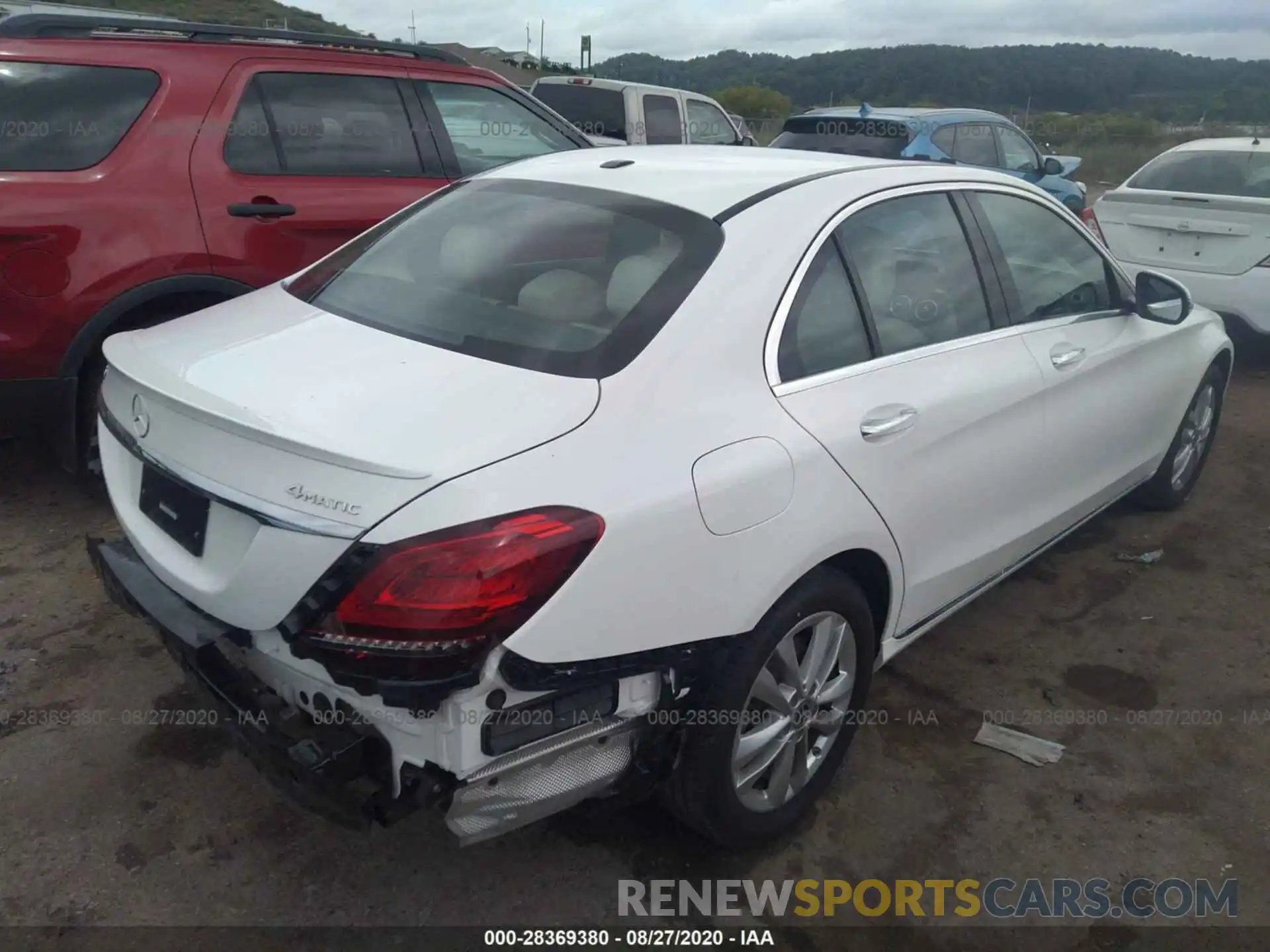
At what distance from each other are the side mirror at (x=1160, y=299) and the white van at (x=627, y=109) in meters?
7.33

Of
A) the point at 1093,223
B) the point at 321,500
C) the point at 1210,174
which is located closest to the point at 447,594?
the point at 321,500

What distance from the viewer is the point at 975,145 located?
1016cm


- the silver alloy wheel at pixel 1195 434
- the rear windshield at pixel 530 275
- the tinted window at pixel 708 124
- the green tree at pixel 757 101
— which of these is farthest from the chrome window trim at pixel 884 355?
the green tree at pixel 757 101

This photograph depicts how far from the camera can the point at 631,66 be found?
79.1ft

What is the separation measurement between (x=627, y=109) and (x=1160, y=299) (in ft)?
25.9

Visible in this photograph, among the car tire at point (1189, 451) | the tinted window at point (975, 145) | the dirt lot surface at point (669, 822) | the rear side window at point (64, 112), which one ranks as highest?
the rear side window at point (64, 112)

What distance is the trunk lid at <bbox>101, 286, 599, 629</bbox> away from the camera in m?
1.91

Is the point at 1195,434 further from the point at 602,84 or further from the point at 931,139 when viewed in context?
the point at 602,84

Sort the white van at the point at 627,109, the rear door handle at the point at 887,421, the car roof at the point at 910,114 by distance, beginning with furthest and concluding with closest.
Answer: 1. the white van at the point at 627,109
2. the car roof at the point at 910,114
3. the rear door handle at the point at 887,421

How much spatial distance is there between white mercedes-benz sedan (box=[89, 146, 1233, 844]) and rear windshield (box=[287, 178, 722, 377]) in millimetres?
11

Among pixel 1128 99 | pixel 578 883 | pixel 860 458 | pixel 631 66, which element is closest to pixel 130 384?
pixel 578 883

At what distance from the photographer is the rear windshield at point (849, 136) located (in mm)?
9492

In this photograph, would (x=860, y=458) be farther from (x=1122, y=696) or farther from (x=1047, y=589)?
(x=1047, y=589)

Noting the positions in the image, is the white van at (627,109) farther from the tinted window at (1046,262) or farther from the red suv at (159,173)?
the tinted window at (1046,262)
